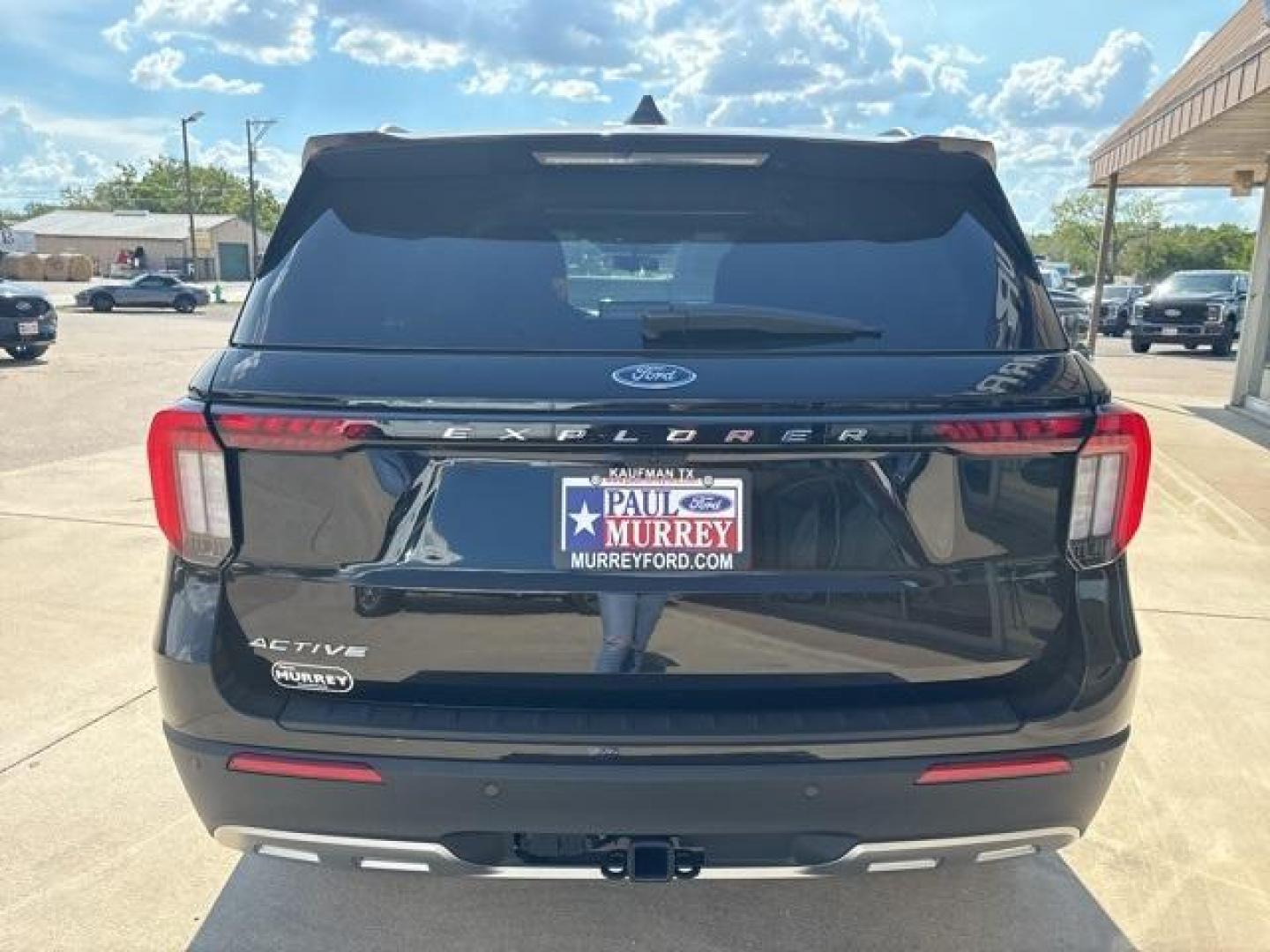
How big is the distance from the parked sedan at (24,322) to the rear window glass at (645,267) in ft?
55.0

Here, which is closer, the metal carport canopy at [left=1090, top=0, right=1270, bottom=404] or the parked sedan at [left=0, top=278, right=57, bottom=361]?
→ the metal carport canopy at [left=1090, top=0, right=1270, bottom=404]

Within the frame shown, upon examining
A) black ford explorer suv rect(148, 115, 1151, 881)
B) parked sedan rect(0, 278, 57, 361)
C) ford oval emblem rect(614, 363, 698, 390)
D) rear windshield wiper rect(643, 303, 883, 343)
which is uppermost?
rear windshield wiper rect(643, 303, 883, 343)

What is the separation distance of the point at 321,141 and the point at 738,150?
937mm

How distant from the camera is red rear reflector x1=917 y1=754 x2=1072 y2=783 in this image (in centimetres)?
193

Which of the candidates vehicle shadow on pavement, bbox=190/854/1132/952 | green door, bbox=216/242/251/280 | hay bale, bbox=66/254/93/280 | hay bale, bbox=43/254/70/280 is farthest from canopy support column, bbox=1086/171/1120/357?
green door, bbox=216/242/251/280

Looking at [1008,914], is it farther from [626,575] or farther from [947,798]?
[626,575]

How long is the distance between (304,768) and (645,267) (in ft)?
4.13

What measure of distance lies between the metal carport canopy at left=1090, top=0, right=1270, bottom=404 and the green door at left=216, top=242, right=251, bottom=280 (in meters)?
80.4

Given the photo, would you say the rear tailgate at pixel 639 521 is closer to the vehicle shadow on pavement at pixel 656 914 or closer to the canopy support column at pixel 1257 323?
the vehicle shadow on pavement at pixel 656 914

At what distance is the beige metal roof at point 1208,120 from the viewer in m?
8.98

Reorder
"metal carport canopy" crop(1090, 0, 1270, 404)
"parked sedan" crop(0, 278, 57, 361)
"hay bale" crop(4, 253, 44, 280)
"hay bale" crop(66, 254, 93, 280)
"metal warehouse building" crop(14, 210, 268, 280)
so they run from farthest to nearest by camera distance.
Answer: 1. "metal warehouse building" crop(14, 210, 268, 280)
2. "hay bale" crop(66, 254, 93, 280)
3. "hay bale" crop(4, 253, 44, 280)
4. "parked sedan" crop(0, 278, 57, 361)
5. "metal carport canopy" crop(1090, 0, 1270, 404)

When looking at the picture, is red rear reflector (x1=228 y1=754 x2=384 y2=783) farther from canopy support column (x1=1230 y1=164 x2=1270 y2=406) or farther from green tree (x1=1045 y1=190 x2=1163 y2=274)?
green tree (x1=1045 y1=190 x2=1163 y2=274)

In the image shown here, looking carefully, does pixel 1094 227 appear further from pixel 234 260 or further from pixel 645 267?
pixel 645 267

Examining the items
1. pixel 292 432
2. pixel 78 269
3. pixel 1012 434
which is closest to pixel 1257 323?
pixel 1012 434
